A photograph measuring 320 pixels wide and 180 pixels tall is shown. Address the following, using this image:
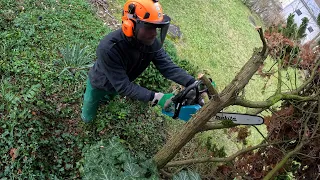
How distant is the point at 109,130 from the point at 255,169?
1835mm

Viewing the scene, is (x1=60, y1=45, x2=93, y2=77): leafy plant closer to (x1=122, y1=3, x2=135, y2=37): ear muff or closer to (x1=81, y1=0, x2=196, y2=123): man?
(x1=81, y1=0, x2=196, y2=123): man

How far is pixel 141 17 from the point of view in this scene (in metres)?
2.60

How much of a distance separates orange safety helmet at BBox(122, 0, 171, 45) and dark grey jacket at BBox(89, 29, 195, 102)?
140 millimetres

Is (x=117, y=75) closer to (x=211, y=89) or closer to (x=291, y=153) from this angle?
(x=211, y=89)

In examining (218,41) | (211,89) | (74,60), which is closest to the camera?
(211,89)

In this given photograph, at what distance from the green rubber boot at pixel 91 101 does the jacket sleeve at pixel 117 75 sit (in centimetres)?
59

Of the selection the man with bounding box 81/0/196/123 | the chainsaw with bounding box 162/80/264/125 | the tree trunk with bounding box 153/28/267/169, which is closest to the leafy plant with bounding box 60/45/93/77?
the man with bounding box 81/0/196/123

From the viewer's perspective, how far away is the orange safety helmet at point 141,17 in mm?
2586

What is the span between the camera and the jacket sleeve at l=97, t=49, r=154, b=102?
2721 millimetres

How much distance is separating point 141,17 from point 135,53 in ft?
1.32

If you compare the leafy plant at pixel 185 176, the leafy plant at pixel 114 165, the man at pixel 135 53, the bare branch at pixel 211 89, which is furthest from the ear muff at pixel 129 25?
the leafy plant at pixel 185 176

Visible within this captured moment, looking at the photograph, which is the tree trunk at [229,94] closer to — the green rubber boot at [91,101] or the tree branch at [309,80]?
the tree branch at [309,80]

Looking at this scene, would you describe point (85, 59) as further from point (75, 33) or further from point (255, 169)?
point (255, 169)

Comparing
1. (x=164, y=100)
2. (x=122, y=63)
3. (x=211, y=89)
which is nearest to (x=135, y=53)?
(x=122, y=63)
